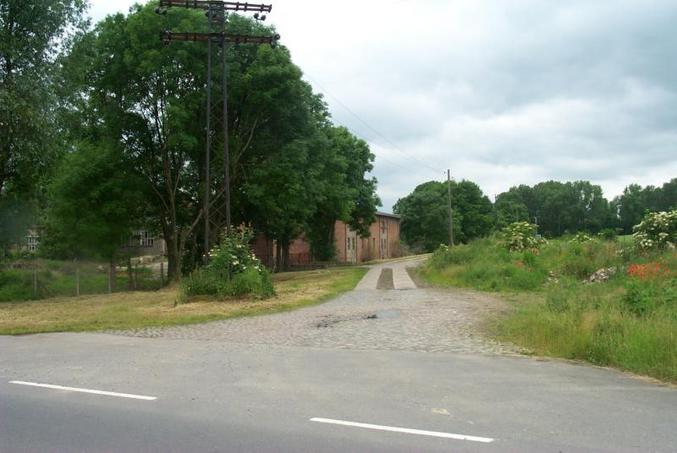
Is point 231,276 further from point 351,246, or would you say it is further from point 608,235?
point 351,246

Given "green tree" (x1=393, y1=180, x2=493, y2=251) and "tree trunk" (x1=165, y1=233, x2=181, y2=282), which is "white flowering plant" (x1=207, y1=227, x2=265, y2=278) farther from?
"green tree" (x1=393, y1=180, x2=493, y2=251)

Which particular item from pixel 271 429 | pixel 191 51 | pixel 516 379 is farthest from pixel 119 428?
pixel 191 51

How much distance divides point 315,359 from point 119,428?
441 centimetres

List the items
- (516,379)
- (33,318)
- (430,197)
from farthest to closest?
(430,197) → (33,318) → (516,379)

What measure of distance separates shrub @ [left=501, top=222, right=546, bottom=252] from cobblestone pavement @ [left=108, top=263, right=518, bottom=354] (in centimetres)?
1266

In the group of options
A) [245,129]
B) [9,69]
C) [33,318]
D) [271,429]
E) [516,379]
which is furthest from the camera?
[245,129]

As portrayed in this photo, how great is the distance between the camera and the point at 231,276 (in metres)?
21.2

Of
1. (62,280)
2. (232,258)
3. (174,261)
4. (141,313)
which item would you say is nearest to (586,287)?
(232,258)

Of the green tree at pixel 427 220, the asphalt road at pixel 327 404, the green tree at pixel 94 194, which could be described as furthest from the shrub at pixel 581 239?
the green tree at pixel 427 220

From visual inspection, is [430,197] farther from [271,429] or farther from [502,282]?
[271,429]

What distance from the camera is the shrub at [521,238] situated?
31859mm

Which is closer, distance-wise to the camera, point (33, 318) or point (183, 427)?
point (183, 427)

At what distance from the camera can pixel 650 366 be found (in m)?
8.88

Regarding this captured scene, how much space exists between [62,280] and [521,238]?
2756 centimetres
